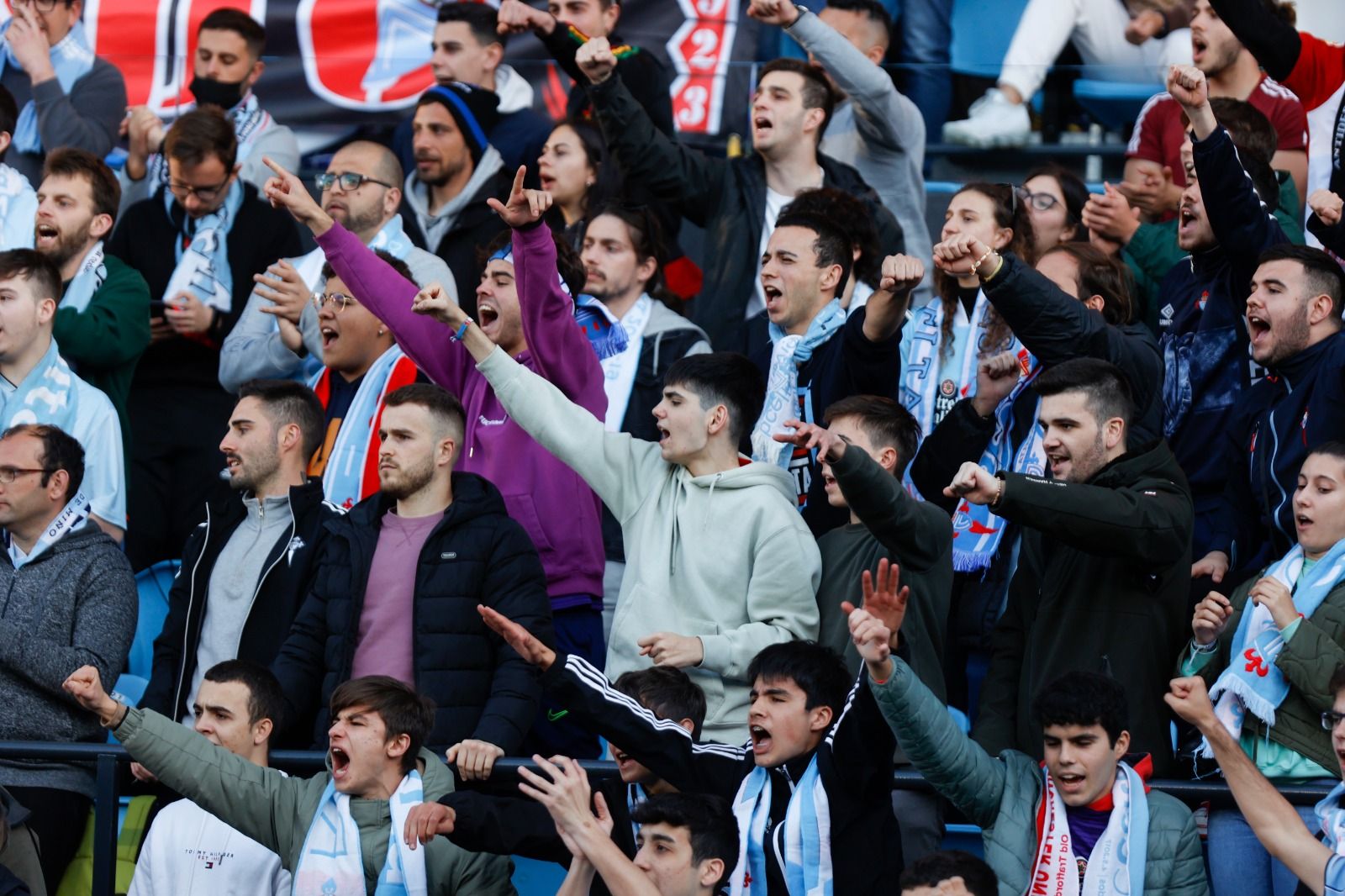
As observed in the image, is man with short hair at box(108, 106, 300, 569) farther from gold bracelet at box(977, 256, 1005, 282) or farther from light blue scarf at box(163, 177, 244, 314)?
gold bracelet at box(977, 256, 1005, 282)

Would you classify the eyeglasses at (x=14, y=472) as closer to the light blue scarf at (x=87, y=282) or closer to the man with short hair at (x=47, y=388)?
the man with short hair at (x=47, y=388)

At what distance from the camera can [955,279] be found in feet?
24.2

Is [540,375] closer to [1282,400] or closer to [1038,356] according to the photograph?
[1038,356]

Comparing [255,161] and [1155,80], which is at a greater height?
[1155,80]

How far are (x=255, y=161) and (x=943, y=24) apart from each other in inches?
128

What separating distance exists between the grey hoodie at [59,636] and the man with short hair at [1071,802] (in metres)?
2.72

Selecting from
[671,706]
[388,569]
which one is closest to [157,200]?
[388,569]

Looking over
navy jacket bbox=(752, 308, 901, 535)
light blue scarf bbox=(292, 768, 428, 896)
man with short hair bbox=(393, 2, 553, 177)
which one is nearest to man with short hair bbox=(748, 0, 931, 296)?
man with short hair bbox=(393, 2, 553, 177)

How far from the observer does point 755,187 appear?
8609mm

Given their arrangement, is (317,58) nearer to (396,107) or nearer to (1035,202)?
(396,107)

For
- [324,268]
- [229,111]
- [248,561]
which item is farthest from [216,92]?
[248,561]

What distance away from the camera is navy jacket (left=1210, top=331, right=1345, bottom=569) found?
6.56 m

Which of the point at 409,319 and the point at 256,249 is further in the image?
the point at 256,249

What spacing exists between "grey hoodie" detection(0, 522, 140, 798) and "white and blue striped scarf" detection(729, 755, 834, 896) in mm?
2256
